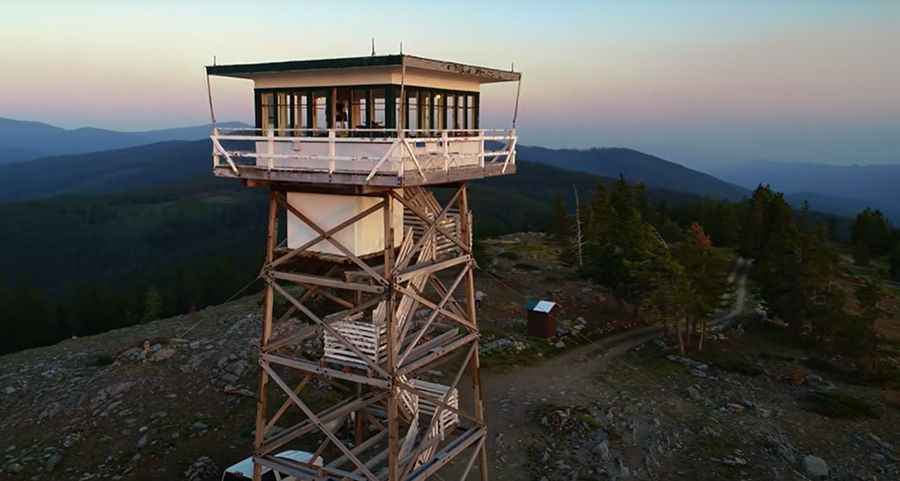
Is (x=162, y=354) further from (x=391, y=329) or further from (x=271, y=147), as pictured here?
(x=391, y=329)

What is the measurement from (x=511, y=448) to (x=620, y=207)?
3608 centimetres

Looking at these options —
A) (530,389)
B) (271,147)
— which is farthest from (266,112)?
(530,389)

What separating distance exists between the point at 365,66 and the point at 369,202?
347cm

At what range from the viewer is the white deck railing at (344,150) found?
14695mm

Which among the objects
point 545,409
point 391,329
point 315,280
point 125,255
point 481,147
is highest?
point 481,147

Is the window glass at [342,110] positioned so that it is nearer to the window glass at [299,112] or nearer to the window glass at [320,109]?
the window glass at [320,109]

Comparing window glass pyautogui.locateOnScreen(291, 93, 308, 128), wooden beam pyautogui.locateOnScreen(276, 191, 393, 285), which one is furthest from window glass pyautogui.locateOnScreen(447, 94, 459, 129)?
wooden beam pyautogui.locateOnScreen(276, 191, 393, 285)

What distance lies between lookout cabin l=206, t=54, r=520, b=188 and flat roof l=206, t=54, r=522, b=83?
2 centimetres

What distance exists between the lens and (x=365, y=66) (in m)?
14.6

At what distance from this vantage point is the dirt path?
78.6 ft

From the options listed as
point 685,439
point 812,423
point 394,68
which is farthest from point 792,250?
point 394,68

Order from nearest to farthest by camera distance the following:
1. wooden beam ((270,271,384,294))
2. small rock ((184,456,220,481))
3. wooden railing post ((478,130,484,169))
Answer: wooden beam ((270,271,384,294)) → wooden railing post ((478,130,484,169)) → small rock ((184,456,220,481))

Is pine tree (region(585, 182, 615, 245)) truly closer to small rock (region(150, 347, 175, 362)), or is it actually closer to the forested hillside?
small rock (region(150, 347, 175, 362))

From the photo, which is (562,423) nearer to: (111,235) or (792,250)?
(792,250)
